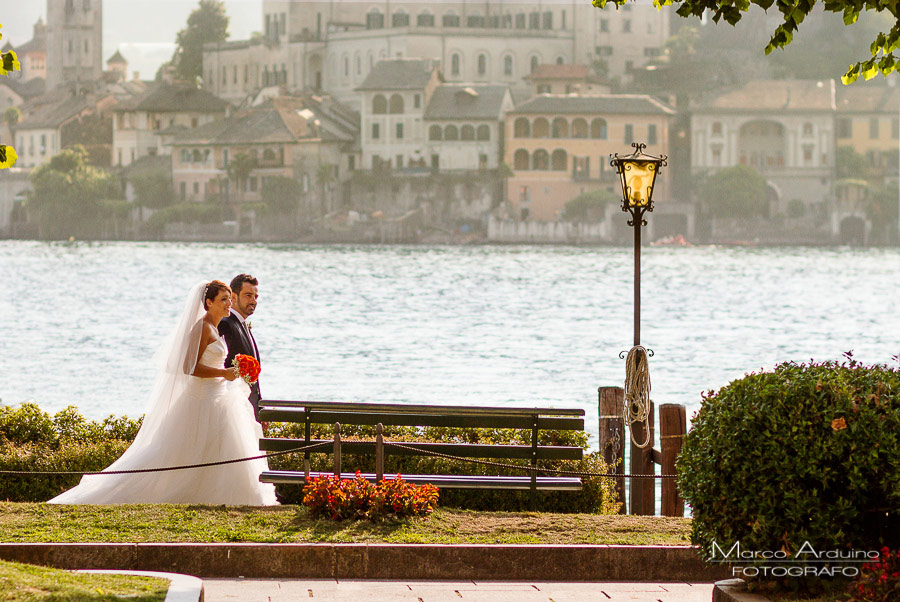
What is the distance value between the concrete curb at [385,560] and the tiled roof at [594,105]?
83.8m

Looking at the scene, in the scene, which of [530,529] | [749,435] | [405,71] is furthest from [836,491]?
[405,71]

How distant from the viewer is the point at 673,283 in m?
68.6

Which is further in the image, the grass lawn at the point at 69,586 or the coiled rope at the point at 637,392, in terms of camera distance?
the coiled rope at the point at 637,392

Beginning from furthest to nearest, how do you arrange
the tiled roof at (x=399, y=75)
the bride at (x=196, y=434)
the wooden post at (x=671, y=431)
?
the tiled roof at (x=399, y=75) → the wooden post at (x=671, y=431) → the bride at (x=196, y=434)

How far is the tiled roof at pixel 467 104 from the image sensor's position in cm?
9131

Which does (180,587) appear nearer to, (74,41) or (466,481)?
(466,481)

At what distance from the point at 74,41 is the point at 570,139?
51.2m

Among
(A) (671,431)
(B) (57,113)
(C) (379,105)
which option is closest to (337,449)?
(A) (671,431)

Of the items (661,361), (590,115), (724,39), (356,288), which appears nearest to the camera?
(661,361)

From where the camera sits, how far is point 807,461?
4.30 m

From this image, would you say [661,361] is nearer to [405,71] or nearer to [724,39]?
[405,71]

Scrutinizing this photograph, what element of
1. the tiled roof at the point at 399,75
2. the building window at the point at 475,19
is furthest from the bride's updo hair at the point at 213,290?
the building window at the point at 475,19

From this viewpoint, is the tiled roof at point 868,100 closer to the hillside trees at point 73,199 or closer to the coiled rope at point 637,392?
the hillside trees at point 73,199

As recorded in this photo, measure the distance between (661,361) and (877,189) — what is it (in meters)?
55.1
